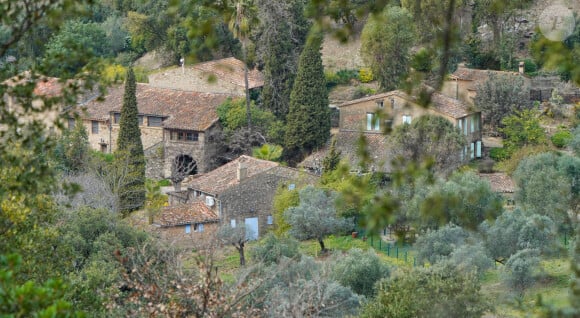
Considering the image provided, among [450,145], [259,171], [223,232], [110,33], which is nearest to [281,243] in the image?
[223,232]

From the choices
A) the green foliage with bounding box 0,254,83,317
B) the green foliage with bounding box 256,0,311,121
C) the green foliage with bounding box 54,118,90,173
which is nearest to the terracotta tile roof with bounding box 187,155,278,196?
the green foliage with bounding box 54,118,90,173

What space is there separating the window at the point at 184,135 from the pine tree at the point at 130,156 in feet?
9.63

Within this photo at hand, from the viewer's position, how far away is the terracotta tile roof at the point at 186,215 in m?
28.6

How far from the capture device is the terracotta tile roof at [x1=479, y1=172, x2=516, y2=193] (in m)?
30.2

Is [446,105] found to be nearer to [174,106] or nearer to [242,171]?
[242,171]

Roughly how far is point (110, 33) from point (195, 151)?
1233 cm

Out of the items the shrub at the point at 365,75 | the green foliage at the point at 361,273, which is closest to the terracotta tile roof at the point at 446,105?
the shrub at the point at 365,75

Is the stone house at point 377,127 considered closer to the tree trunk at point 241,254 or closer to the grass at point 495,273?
the grass at point 495,273

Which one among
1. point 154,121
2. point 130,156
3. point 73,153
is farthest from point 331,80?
point 73,153

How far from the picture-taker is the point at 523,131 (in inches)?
1309

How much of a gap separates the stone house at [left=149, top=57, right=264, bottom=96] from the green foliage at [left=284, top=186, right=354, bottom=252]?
8.92 metres

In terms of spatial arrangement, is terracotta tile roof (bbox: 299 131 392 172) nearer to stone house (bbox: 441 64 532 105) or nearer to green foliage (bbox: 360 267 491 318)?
stone house (bbox: 441 64 532 105)

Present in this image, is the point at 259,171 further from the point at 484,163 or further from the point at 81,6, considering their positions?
the point at 81,6

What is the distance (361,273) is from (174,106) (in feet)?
50.0
